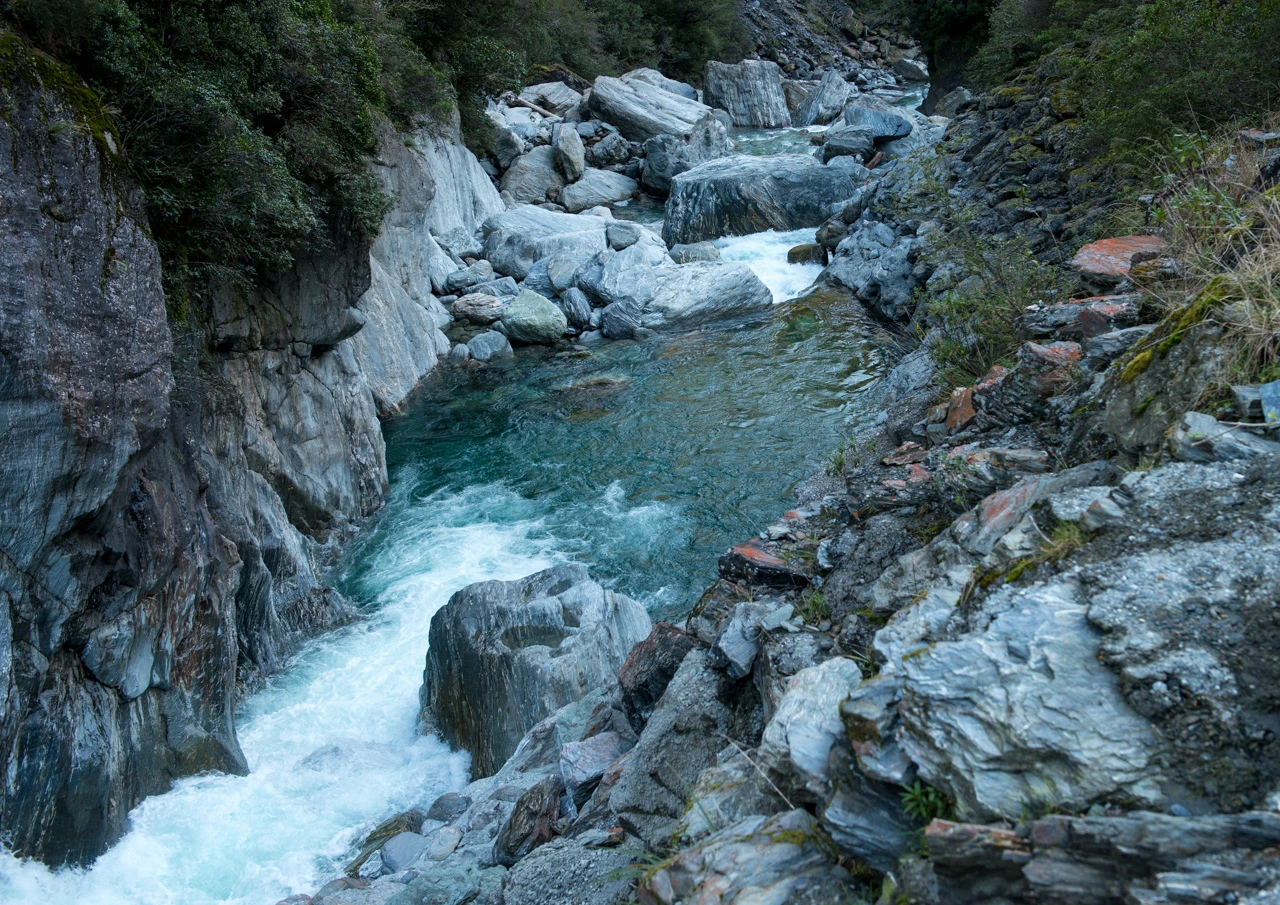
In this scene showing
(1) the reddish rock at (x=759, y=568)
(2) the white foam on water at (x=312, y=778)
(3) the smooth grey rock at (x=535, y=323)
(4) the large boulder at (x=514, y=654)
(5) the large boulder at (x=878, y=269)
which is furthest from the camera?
(3) the smooth grey rock at (x=535, y=323)

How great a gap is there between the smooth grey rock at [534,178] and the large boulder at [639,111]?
4.50 meters

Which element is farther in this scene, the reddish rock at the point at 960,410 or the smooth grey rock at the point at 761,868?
the reddish rock at the point at 960,410

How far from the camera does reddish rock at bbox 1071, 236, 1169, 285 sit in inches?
229

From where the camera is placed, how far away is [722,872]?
2.86 metres

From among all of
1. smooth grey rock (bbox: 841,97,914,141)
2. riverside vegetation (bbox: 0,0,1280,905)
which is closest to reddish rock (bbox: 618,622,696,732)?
riverside vegetation (bbox: 0,0,1280,905)

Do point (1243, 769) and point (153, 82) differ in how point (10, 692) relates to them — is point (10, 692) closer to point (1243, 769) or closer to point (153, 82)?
point (153, 82)

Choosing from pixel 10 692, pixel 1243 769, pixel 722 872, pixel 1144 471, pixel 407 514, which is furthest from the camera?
pixel 407 514

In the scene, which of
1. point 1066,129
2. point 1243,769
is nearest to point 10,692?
point 1243,769

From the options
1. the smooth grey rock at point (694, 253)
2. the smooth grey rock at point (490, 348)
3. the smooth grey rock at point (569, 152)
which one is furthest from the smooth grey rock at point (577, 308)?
the smooth grey rock at point (569, 152)

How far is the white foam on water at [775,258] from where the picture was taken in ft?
59.7

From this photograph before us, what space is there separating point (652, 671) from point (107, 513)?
395 centimetres

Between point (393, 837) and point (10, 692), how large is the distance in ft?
8.71

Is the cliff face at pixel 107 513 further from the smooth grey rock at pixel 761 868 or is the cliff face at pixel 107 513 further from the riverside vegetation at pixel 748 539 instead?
the smooth grey rock at pixel 761 868

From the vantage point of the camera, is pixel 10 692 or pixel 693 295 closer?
pixel 10 692
